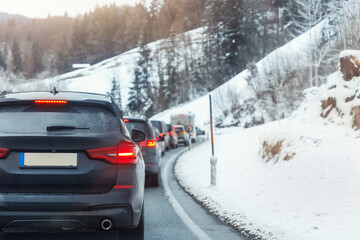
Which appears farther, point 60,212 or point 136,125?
point 136,125

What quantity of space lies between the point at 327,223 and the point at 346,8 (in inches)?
1318

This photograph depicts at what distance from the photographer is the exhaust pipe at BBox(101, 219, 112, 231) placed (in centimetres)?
427

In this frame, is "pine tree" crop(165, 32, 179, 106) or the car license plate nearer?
the car license plate

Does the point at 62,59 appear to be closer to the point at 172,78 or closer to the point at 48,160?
the point at 172,78

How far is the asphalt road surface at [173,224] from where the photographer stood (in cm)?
583

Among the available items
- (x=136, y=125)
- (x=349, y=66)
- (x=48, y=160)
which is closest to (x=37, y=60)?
(x=349, y=66)

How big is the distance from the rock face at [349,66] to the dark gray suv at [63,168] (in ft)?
35.7

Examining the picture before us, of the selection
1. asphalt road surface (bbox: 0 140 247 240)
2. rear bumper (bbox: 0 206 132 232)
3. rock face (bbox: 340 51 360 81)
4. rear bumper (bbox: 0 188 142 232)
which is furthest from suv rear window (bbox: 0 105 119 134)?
rock face (bbox: 340 51 360 81)

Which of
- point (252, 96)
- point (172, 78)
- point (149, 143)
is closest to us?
point (149, 143)

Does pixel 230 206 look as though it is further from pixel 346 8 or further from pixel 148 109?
pixel 148 109

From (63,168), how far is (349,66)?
11573 millimetres

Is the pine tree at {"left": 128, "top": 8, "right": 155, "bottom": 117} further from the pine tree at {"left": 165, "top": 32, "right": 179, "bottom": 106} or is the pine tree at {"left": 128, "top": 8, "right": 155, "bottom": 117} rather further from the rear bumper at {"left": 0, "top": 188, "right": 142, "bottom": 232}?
the rear bumper at {"left": 0, "top": 188, "right": 142, "bottom": 232}

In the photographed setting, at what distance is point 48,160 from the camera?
417 centimetres

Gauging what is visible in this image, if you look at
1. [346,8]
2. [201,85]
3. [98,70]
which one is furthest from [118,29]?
[346,8]
